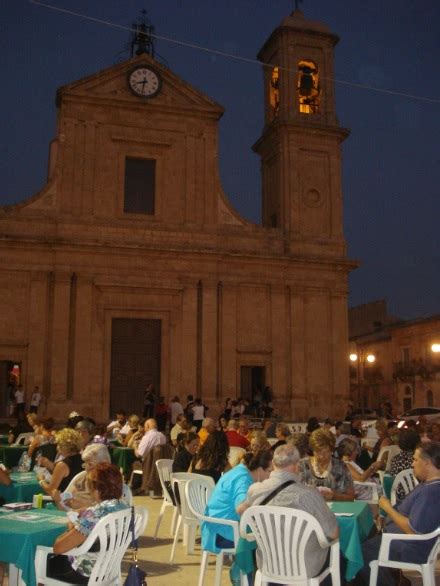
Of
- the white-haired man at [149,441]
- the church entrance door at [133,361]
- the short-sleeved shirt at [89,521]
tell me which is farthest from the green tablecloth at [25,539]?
the church entrance door at [133,361]

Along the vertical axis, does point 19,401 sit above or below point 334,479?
above

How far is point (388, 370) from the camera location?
41.3 metres

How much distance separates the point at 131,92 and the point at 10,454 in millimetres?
15257

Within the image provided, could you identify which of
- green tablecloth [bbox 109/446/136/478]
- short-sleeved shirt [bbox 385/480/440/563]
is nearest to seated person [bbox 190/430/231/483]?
short-sleeved shirt [bbox 385/480/440/563]

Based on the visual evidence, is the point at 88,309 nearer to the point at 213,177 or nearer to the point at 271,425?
the point at 213,177

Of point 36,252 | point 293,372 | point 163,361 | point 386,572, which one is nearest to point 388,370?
point 293,372

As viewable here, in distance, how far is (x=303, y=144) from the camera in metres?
24.3

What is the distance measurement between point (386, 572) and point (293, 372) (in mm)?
17704

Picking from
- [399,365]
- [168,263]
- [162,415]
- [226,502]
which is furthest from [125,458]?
[399,365]

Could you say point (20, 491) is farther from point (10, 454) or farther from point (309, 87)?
point (309, 87)

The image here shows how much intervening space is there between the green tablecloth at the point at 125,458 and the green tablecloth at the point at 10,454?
1.62 meters

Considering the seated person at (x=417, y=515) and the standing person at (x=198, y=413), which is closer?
the seated person at (x=417, y=515)

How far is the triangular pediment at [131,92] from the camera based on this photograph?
Result: 2229 cm

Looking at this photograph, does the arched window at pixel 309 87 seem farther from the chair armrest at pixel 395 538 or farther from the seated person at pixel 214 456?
the chair armrest at pixel 395 538
